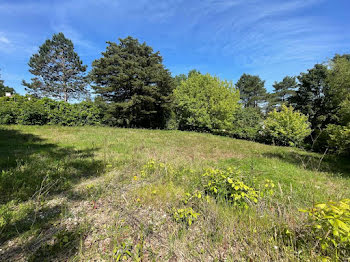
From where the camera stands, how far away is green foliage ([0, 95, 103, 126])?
34.4 feet

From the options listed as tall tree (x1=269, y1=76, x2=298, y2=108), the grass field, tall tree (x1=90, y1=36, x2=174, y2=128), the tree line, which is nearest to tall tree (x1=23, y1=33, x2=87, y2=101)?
the tree line

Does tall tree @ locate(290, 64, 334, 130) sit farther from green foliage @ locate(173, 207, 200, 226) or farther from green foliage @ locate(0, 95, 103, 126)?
green foliage @ locate(0, 95, 103, 126)

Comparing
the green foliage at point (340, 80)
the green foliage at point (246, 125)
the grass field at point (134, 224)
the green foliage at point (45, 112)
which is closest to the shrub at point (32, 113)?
the green foliage at point (45, 112)

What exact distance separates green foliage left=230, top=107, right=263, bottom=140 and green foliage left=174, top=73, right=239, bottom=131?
697mm

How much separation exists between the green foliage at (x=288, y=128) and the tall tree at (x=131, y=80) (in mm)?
11203

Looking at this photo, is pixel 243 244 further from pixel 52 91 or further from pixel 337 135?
pixel 52 91

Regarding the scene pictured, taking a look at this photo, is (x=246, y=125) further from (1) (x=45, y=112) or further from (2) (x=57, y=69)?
(2) (x=57, y=69)

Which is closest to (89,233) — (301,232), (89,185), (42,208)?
(42,208)

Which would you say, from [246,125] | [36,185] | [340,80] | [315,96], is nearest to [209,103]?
[246,125]

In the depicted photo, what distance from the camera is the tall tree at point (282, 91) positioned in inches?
1314

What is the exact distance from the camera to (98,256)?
158 cm

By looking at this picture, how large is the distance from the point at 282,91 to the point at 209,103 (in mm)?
27876

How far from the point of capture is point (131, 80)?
16.3 metres

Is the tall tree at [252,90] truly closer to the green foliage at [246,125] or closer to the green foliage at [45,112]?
the green foliage at [246,125]
